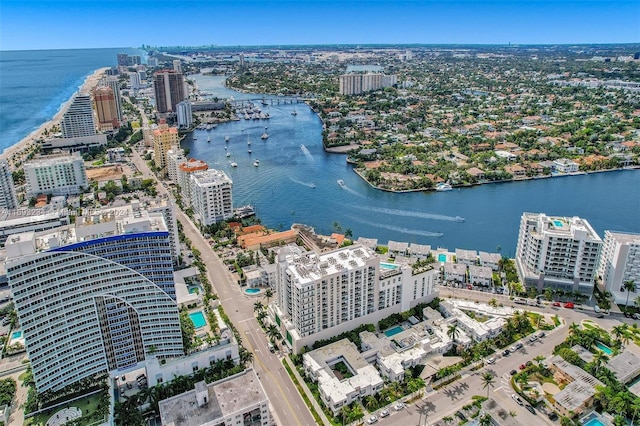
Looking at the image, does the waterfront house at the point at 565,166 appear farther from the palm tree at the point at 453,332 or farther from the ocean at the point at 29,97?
the ocean at the point at 29,97

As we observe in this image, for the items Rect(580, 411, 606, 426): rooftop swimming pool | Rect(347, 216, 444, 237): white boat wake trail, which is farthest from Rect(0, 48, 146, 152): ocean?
Rect(580, 411, 606, 426): rooftop swimming pool

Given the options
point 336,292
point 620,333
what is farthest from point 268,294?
point 620,333

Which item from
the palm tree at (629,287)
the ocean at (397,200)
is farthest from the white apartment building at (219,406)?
the palm tree at (629,287)

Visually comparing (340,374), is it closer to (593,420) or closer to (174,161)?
(593,420)

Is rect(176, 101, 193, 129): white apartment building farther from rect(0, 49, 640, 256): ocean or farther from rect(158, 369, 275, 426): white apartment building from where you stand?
rect(158, 369, 275, 426): white apartment building

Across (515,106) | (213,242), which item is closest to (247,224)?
(213,242)

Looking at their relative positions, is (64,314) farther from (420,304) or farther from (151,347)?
(420,304)
